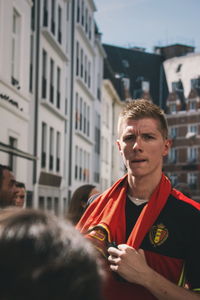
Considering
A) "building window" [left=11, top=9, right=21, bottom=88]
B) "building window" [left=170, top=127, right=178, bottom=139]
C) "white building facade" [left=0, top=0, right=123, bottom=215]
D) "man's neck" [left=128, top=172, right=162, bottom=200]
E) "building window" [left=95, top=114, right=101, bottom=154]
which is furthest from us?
"building window" [left=170, top=127, right=178, bottom=139]

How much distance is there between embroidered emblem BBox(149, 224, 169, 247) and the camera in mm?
2494

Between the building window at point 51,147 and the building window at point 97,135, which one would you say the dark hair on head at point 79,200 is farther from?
the building window at point 97,135

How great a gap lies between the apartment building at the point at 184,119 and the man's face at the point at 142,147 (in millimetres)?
59246

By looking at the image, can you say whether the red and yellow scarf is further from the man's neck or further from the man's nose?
the man's nose

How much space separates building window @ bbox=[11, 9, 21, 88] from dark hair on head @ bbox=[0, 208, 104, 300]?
18.0 meters

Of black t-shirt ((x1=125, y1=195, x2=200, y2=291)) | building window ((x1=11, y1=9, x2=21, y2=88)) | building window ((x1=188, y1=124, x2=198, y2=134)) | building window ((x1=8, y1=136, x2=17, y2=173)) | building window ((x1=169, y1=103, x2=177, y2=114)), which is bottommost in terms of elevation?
black t-shirt ((x1=125, y1=195, x2=200, y2=291))

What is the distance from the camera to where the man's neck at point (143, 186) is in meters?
2.75

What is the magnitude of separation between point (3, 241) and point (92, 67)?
3911 cm

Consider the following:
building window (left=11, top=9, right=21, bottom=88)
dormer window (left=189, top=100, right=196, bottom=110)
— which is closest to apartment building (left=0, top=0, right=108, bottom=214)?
building window (left=11, top=9, right=21, bottom=88)

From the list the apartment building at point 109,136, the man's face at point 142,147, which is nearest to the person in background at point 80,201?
the man's face at point 142,147

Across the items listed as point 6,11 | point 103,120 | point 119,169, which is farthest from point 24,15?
point 119,169

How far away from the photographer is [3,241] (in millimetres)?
1067

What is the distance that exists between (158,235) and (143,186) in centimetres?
31

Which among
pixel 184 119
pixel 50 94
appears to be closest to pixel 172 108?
pixel 184 119
